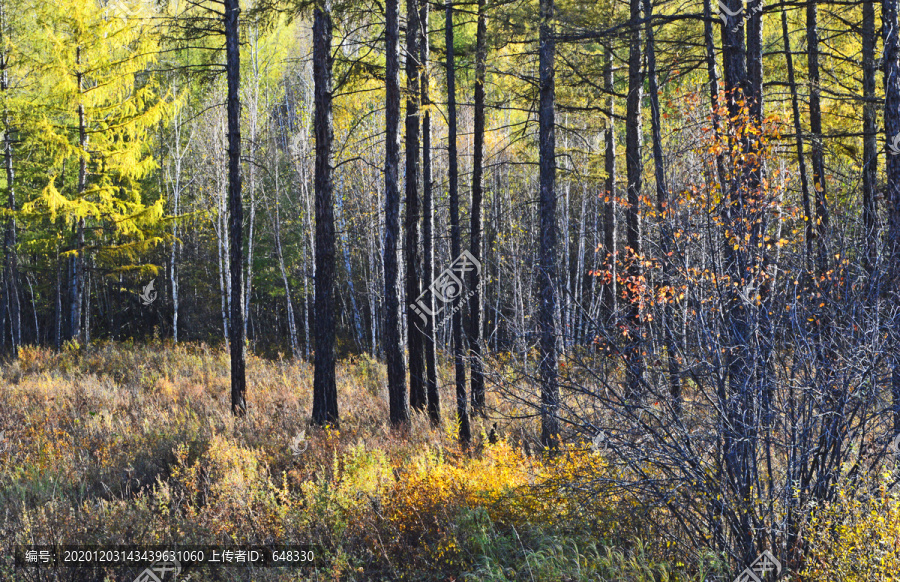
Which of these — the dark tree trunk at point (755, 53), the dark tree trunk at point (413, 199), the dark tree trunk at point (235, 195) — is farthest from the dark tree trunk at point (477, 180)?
the dark tree trunk at point (755, 53)

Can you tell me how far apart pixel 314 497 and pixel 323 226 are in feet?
15.8

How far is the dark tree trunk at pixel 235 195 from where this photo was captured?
407 inches

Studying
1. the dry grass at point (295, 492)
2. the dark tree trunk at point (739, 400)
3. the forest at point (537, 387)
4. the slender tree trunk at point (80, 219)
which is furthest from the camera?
the slender tree trunk at point (80, 219)

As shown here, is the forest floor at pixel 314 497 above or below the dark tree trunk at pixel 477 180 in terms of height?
below

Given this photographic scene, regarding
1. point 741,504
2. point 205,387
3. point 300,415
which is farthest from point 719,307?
point 205,387

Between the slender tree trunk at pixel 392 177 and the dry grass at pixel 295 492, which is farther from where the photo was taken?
the slender tree trunk at pixel 392 177

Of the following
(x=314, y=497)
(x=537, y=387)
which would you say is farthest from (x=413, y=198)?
(x=537, y=387)

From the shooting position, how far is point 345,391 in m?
12.6

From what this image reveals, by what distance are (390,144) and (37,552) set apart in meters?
6.72

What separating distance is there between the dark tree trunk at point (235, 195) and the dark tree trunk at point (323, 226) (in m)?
1.76

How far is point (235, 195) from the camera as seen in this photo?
412 inches

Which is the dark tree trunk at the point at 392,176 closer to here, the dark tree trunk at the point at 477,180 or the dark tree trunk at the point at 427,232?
the dark tree trunk at the point at 427,232

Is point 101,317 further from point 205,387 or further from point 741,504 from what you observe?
point 741,504

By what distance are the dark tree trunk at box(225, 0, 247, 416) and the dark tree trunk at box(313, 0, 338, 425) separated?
176cm
